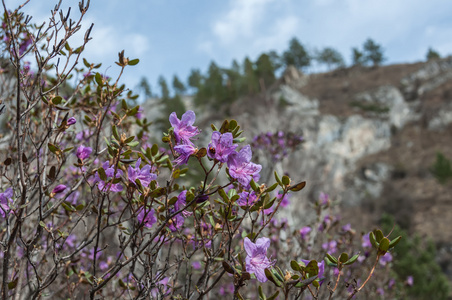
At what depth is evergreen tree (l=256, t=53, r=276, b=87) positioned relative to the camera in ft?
131

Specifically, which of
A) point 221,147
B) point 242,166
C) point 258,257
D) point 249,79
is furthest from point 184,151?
point 249,79

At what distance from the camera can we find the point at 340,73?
2114 inches

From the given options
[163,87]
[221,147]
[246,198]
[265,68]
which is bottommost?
[246,198]

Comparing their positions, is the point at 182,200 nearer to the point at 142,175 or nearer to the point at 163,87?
the point at 142,175

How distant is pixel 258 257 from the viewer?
4.58 ft

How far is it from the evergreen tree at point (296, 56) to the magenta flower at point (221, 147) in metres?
54.8

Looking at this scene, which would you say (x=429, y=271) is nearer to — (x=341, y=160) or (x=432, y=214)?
(x=432, y=214)

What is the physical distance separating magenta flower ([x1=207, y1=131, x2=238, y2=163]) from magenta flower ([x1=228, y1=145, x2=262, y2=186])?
4 centimetres

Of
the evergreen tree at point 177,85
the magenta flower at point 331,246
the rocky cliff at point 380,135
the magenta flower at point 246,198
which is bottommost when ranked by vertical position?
the magenta flower at point 331,246

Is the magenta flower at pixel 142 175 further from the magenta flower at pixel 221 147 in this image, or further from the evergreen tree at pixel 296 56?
the evergreen tree at pixel 296 56

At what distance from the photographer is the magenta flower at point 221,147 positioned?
1.33 metres

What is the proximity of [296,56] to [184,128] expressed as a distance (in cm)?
5571

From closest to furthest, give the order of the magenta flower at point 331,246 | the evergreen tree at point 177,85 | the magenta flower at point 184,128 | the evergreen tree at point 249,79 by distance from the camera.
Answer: the magenta flower at point 184,128
the magenta flower at point 331,246
the evergreen tree at point 249,79
the evergreen tree at point 177,85

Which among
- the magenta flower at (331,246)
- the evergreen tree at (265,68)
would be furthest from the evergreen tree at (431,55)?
the magenta flower at (331,246)
